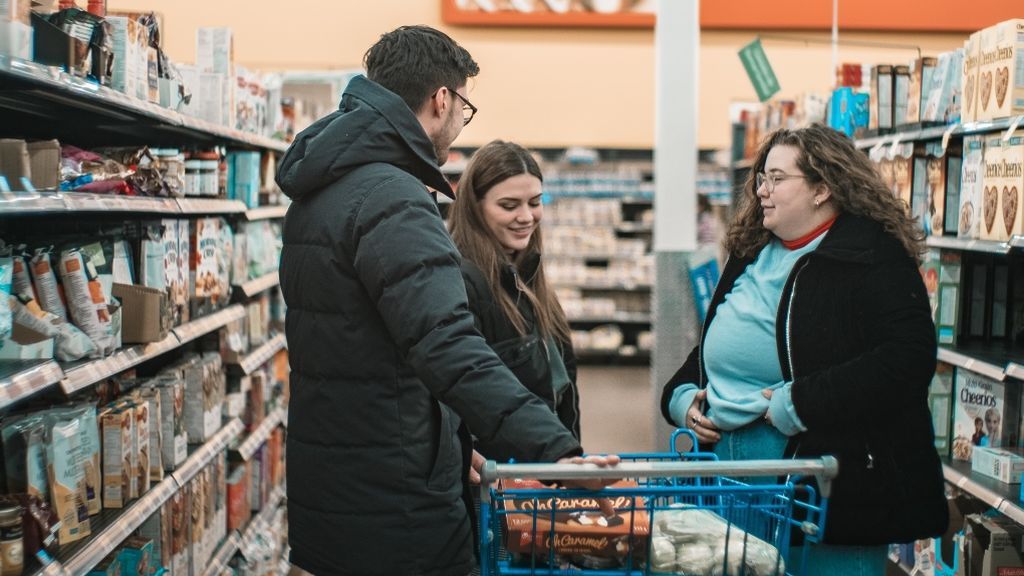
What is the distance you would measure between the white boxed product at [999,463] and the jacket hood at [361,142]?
7.82 ft

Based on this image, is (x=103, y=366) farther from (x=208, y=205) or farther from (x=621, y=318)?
(x=621, y=318)

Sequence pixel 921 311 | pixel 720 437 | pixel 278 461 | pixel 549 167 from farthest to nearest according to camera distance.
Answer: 1. pixel 549 167
2. pixel 278 461
3. pixel 720 437
4. pixel 921 311

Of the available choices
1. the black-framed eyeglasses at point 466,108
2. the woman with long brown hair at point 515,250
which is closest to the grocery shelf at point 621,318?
the woman with long brown hair at point 515,250

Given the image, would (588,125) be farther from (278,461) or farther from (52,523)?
(52,523)

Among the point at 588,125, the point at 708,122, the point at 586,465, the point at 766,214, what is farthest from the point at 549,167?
the point at 586,465

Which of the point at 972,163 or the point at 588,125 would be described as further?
the point at 588,125

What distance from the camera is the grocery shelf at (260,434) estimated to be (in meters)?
3.92

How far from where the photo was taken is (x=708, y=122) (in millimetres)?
10656

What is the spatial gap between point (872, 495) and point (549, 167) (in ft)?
28.7

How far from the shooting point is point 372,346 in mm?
1736

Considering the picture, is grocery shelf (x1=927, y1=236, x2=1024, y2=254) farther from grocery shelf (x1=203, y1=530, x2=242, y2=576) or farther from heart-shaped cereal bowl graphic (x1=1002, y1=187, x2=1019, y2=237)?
grocery shelf (x1=203, y1=530, x2=242, y2=576)

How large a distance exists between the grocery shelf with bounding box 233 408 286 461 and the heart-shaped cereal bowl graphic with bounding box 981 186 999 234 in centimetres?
289

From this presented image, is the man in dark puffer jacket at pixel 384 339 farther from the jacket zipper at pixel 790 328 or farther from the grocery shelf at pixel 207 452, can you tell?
the grocery shelf at pixel 207 452

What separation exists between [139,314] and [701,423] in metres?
1.53
